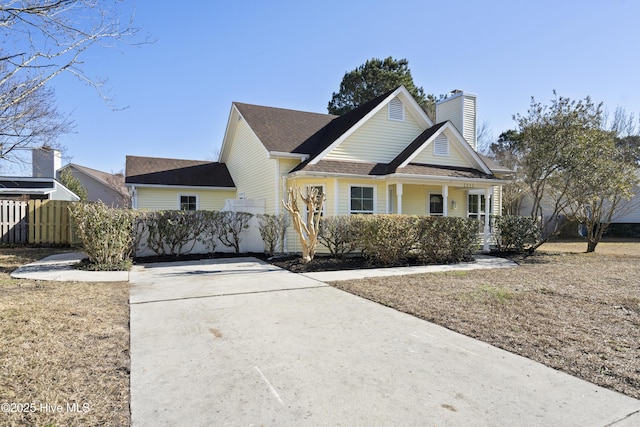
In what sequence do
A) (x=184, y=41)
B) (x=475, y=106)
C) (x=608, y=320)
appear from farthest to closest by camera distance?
(x=475, y=106)
(x=184, y=41)
(x=608, y=320)

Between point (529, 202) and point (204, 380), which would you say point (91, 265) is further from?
point (529, 202)

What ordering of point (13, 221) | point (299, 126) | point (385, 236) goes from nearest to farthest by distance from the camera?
point (385, 236), point (13, 221), point (299, 126)

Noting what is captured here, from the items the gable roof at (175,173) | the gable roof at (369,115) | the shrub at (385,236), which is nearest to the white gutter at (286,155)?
the gable roof at (369,115)

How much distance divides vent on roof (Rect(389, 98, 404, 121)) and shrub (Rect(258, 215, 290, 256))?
643 cm

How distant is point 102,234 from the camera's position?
9414 mm

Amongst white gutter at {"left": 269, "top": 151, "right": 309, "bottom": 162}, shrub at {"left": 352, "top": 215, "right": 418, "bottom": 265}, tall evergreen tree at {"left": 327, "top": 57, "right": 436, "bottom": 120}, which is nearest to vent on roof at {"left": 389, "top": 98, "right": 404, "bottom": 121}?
white gutter at {"left": 269, "top": 151, "right": 309, "bottom": 162}

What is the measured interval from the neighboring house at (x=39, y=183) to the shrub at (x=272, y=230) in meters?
12.2

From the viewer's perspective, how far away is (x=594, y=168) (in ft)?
42.0

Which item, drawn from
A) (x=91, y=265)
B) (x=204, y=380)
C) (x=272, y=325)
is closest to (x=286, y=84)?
(x=91, y=265)

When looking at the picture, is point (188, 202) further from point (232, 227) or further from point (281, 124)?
point (232, 227)

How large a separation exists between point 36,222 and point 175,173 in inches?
240

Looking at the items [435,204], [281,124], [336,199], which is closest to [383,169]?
[336,199]

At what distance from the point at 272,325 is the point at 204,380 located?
1645 mm

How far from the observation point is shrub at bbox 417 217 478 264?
36.2ft
